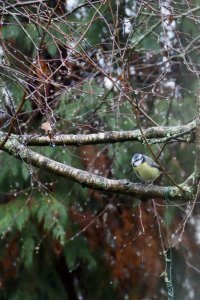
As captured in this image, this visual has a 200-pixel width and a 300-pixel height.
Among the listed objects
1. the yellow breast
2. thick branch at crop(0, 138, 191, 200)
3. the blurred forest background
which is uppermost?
the blurred forest background

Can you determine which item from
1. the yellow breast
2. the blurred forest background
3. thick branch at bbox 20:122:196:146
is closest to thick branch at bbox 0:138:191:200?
thick branch at bbox 20:122:196:146

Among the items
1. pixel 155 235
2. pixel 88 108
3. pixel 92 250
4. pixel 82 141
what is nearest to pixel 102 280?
pixel 92 250

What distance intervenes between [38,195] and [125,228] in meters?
0.97

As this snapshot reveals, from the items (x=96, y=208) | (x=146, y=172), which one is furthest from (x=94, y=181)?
(x=96, y=208)

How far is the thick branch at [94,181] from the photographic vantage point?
3803 millimetres

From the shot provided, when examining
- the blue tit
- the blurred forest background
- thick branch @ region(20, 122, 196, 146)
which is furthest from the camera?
Answer: the blurred forest background

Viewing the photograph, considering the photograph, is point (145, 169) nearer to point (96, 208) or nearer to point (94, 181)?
point (94, 181)

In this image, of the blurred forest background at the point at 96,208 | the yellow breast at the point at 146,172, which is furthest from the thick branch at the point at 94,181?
the blurred forest background at the point at 96,208

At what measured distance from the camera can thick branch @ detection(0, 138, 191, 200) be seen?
3.80 metres

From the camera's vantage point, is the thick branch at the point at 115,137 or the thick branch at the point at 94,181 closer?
the thick branch at the point at 94,181

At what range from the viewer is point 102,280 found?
25.2ft

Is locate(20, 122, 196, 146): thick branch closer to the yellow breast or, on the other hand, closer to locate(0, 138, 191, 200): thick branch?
locate(0, 138, 191, 200): thick branch

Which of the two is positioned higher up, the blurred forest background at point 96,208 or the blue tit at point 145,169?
the blurred forest background at point 96,208

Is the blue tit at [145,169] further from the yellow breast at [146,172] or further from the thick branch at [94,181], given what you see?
the thick branch at [94,181]
